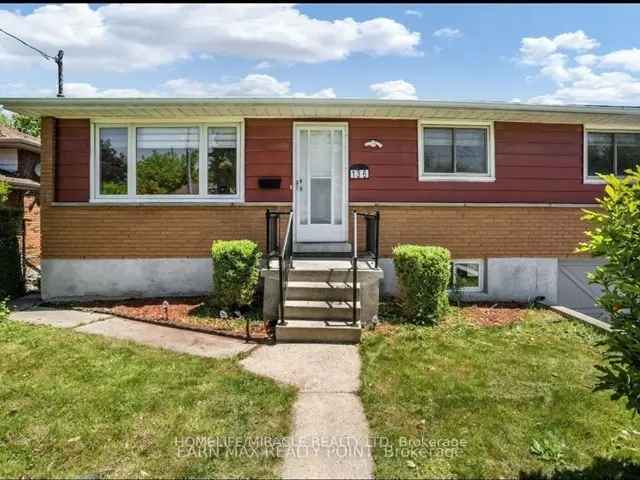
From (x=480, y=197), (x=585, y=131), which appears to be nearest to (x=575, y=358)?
(x=480, y=197)

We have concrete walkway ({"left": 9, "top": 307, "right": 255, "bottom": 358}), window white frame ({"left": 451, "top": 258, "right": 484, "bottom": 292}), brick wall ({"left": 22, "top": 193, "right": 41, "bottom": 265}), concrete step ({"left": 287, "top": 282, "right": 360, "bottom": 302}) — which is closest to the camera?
concrete walkway ({"left": 9, "top": 307, "right": 255, "bottom": 358})

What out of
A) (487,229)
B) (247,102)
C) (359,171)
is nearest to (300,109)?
(247,102)

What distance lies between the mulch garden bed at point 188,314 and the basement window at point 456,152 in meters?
4.34

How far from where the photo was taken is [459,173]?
8.02 m

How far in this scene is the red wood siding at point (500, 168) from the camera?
778 cm

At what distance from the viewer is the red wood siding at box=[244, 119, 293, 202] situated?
7672 millimetres

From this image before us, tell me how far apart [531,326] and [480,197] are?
2794 millimetres

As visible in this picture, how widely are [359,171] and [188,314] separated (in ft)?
13.1

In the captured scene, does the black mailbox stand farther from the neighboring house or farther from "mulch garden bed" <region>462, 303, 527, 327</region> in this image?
the neighboring house

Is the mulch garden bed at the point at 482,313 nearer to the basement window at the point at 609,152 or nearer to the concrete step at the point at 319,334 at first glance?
the concrete step at the point at 319,334

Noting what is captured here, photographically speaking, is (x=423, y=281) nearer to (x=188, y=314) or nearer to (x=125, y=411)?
(x=188, y=314)

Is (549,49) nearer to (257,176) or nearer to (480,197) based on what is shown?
(480,197)

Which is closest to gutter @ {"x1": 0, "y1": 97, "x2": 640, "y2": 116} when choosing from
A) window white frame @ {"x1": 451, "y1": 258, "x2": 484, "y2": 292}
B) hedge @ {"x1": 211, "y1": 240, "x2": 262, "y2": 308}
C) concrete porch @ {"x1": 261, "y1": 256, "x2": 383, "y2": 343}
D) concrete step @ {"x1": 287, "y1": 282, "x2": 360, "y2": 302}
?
hedge @ {"x1": 211, "y1": 240, "x2": 262, "y2": 308}

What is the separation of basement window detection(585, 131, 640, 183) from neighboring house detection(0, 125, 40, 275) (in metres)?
13.4
